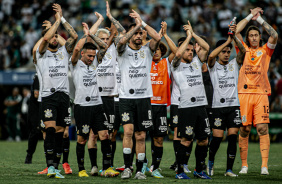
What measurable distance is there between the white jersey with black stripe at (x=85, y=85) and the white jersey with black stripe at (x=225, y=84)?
2.51 metres

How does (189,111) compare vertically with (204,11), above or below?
below

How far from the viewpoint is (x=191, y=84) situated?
9.91 metres

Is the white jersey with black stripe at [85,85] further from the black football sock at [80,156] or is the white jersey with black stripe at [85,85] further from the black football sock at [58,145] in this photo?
the black football sock at [80,156]

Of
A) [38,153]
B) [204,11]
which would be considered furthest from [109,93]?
[204,11]

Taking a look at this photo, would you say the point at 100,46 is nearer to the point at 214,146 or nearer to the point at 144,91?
the point at 144,91

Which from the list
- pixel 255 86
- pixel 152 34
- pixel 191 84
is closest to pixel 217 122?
pixel 191 84

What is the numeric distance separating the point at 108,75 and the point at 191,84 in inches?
85.6

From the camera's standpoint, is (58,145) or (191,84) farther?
(58,145)

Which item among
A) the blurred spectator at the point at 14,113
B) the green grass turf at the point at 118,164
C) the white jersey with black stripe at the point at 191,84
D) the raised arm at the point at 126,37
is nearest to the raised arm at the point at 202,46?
the white jersey with black stripe at the point at 191,84

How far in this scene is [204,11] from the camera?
2489 centimetres

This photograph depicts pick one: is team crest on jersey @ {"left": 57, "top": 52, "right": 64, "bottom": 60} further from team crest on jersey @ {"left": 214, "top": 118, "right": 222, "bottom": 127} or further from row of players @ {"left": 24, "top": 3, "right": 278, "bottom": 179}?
team crest on jersey @ {"left": 214, "top": 118, "right": 222, "bottom": 127}

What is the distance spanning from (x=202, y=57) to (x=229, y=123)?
156cm

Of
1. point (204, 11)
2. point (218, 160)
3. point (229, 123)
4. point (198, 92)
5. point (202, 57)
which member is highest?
point (204, 11)

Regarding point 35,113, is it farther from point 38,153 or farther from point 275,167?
point 275,167
